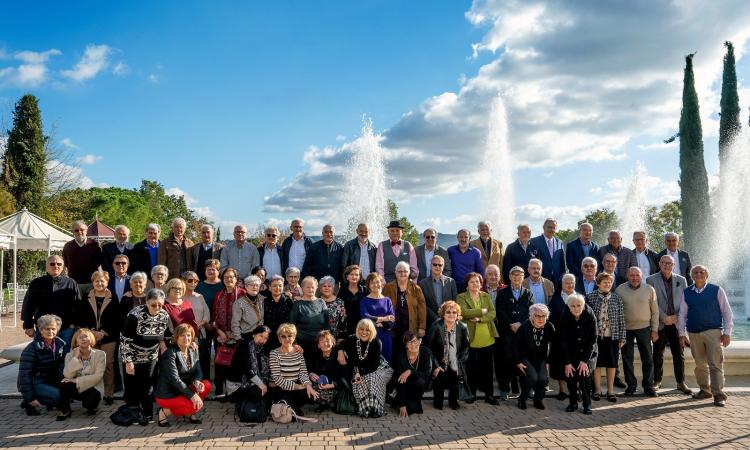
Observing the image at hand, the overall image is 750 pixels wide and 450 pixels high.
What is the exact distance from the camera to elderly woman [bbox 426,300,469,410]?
7.11m

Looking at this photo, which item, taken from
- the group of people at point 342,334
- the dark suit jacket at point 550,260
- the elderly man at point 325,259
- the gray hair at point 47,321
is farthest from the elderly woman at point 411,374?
the gray hair at point 47,321

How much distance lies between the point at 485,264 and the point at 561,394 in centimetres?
237

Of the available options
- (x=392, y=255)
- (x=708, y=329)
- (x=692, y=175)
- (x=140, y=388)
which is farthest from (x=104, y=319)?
(x=692, y=175)

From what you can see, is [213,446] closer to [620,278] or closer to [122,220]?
[620,278]

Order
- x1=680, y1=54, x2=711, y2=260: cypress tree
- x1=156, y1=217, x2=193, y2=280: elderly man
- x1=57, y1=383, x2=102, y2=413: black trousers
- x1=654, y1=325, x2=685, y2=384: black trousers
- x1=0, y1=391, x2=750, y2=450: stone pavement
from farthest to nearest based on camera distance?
x1=680, y1=54, x2=711, y2=260: cypress tree, x1=156, y1=217, x2=193, y2=280: elderly man, x1=654, y1=325, x2=685, y2=384: black trousers, x1=57, y1=383, x2=102, y2=413: black trousers, x1=0, y1=391, x2=750, y2=450: stone pavement

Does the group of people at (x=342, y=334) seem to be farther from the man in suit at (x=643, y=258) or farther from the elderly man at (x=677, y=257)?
the elderly man at (x=677, y=257)

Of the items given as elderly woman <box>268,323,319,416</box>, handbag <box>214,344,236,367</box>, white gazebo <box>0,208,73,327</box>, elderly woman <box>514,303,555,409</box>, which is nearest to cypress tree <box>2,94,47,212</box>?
white gazebo <box>0,208,73,327</box>

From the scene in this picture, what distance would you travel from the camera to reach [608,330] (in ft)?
24.6

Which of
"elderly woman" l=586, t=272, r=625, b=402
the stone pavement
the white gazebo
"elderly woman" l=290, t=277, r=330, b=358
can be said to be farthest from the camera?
the white gazebo

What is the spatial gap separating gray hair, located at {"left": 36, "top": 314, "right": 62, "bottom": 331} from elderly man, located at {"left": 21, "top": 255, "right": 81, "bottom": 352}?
0.30 meters

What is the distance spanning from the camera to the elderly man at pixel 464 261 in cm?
866

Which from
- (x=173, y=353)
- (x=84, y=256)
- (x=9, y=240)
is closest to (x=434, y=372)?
(x=173, y=353)

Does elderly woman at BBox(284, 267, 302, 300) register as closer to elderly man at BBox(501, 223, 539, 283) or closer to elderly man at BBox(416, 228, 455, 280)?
elderly man at BBox(416, 228, 455, 280)

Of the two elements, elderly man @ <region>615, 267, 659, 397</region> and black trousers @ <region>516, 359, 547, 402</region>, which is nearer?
black trousers @ <region>516, 359, 547, 402</region>
